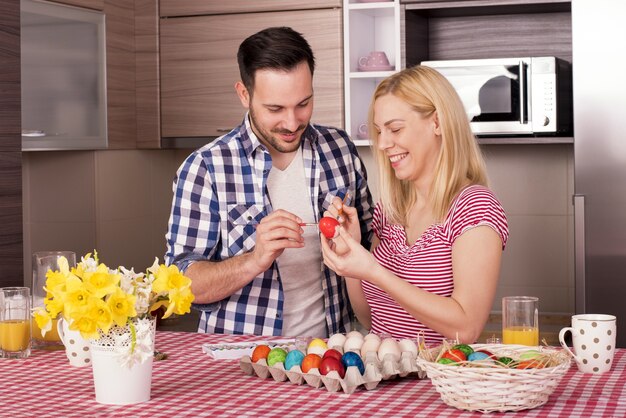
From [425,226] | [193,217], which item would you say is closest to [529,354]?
[425,226]

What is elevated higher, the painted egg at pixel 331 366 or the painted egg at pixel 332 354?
the painted egg at pixel 332 354

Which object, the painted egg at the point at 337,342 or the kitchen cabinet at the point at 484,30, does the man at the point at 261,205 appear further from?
the kitchen cabinet at the point at 484,30

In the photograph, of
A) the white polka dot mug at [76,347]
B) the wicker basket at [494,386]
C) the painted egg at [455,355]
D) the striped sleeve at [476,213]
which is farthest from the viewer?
the striped sleeve at [476,213]

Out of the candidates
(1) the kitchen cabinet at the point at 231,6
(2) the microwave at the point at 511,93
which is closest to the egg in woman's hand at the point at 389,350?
(2) the microwave at the point at 511,93

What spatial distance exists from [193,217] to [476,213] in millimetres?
744

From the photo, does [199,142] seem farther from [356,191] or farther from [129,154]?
[356,191]

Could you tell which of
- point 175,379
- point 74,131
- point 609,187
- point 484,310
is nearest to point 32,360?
point 175,379

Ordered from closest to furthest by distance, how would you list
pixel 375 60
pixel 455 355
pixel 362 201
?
pixel 455 355
pixel 362 201
pixel 375 60

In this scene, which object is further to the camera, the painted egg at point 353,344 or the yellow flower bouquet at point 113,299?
the painted egg at point 353,344

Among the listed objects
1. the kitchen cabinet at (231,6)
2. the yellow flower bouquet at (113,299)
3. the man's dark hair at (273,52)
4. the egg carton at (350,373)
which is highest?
the kitchen cabinet at (231,6)

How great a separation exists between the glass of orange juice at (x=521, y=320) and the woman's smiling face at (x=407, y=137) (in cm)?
48

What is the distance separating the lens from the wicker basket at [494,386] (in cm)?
158

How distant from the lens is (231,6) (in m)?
4.00

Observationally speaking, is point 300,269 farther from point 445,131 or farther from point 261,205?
point 445,131
